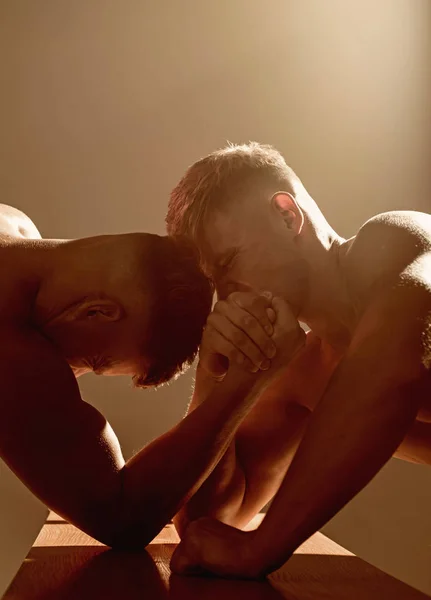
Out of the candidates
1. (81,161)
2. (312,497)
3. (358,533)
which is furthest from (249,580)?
(81,161)

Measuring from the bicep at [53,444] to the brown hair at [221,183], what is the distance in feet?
1.13

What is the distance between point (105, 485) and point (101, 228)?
4.58 feet

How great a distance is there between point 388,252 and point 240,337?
0.21 meters

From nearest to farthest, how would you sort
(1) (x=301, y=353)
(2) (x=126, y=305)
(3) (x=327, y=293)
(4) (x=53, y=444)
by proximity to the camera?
(4) (x=53, y=444) < (2) (x=126, y=305) < (3) (x=327, y=293) < (1) (x=301, y=353)

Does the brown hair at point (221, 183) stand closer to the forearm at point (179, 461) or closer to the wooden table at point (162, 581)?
the forearm at point (179, 461)

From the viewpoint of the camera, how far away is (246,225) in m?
1.02

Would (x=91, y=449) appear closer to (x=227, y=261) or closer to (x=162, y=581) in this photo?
(x=162, y=581)

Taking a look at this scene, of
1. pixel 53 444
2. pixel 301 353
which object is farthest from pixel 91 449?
pixel 301 353

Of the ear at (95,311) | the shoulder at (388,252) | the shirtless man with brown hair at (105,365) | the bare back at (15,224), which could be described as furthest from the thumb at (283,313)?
the bare back at (15,224)

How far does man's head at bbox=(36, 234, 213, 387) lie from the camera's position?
93 cm

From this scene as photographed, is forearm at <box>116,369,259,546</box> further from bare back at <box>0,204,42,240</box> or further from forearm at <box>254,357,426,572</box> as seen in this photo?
bare back at <box>0,204,42,240</box>

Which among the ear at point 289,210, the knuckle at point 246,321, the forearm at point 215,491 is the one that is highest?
the ear at point 289,210

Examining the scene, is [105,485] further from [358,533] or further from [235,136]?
[235,136]

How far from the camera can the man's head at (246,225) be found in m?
1.00
